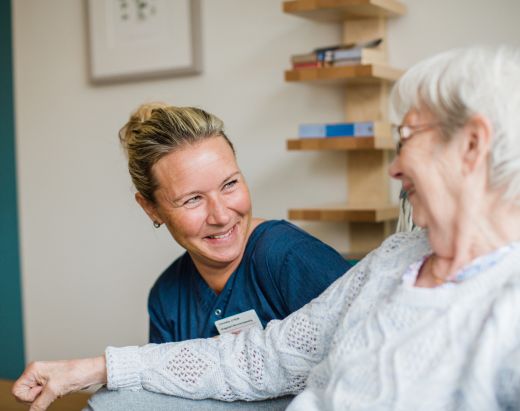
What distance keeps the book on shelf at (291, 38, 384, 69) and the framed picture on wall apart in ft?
2.50

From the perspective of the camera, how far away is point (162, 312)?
7.02ft

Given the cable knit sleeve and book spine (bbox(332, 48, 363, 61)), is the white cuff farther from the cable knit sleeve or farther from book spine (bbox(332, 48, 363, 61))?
book spine (bbox(332, 48, 363, 61))

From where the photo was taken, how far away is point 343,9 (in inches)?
103

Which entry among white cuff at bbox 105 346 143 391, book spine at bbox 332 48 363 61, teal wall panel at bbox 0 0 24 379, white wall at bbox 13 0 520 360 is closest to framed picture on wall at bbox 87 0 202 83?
white wall at bbox 13 0 520 360

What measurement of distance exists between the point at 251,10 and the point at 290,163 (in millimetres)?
664

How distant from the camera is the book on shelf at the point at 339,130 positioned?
2576mm

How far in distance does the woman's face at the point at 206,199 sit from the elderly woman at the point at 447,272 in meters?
0.63

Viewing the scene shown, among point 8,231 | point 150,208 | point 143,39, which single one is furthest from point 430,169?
point 8,231

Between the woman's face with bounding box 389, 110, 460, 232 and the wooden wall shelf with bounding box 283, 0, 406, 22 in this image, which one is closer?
the woman's face with bounding box 389, 110, 460, 232

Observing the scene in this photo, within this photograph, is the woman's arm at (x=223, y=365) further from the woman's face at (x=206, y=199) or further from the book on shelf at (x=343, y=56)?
the book on shelf at (x=343, y=56)

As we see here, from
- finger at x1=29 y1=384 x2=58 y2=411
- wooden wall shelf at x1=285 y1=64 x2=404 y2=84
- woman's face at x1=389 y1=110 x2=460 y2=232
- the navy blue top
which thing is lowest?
finger at x1=29 y1=384 x2=58 y2=411

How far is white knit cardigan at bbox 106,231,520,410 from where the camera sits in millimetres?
1109

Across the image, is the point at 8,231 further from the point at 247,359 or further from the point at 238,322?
the point at 247,359

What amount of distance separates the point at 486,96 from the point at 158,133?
1.04m
